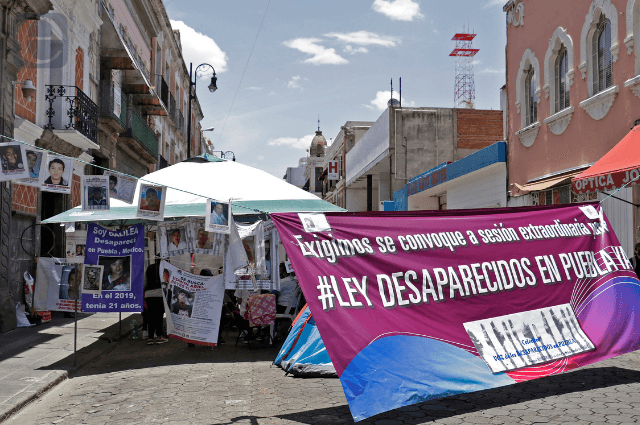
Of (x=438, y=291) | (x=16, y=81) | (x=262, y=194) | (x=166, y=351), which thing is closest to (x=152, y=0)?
(x=16, y=81)

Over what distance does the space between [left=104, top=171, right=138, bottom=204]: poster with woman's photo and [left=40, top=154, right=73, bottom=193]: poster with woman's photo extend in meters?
0.60

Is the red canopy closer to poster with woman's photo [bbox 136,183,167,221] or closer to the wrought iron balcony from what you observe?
poster with woman's photo [bbox 136,183,167,221]

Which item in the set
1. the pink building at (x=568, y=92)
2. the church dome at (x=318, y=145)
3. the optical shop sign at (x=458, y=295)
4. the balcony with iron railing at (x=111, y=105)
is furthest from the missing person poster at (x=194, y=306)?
the church dome at (x=318, y=145)

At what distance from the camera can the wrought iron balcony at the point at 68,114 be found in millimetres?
14961

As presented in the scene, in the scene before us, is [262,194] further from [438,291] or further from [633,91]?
[633,91]

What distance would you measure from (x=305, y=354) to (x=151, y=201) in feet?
9.43

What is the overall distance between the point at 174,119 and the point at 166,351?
2766 centimetres

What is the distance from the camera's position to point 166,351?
991 cm

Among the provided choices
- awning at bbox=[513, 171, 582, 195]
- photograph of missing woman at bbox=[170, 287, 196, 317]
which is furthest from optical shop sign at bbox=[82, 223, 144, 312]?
awning at bbox=[513, 171, 582, 195]

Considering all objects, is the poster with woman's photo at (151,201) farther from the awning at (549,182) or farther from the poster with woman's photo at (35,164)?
the awning at (549,182)

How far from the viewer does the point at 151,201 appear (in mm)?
8008

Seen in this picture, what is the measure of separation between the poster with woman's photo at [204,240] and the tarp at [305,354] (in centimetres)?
194

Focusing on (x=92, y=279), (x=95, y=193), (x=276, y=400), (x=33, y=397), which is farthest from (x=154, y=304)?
(x=276, y=400)

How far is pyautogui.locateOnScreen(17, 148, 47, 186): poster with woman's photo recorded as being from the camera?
6.56 meters
